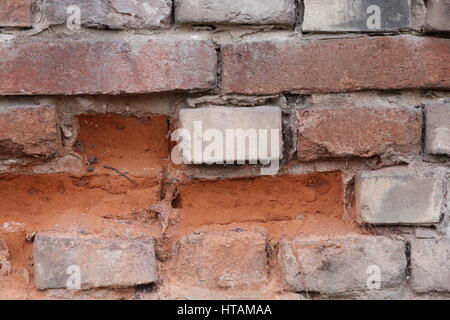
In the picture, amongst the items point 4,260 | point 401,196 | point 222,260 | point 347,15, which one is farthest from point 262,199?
point 4,260

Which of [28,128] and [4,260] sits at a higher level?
[28,128]

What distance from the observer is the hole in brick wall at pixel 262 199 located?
898 mm

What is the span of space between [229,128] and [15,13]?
0.37 m

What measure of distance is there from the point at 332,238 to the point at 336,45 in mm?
310

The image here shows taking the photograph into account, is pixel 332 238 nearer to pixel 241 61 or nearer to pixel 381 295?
pixel 381 295

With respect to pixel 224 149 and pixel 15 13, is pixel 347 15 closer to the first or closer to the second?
pixel 224 149

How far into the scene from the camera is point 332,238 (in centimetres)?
88

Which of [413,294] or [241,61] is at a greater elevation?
[241,61]

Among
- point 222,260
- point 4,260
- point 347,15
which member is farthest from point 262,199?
point 4,260

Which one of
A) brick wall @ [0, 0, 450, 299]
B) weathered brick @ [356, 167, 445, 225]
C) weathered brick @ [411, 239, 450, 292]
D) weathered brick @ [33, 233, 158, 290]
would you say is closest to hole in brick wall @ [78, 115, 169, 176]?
brick wall @ [0, 0, 450, 299]

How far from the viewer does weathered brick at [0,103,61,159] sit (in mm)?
829

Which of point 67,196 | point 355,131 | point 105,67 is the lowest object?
point 67,196

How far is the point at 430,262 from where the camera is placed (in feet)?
2.89

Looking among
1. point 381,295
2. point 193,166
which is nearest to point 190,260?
point 193,166
